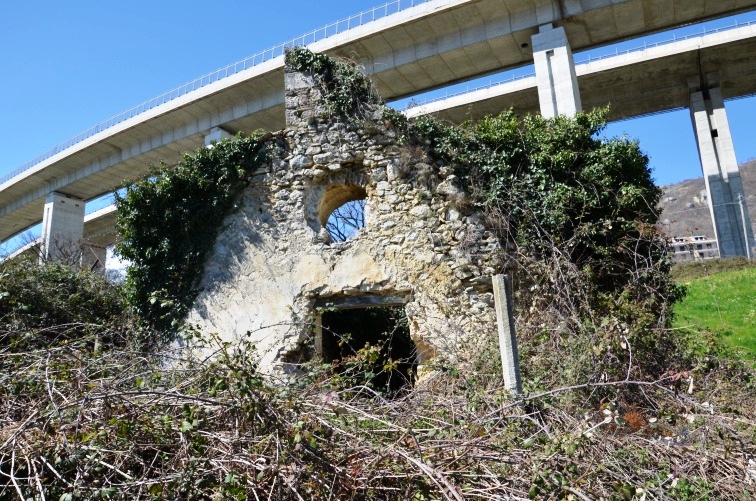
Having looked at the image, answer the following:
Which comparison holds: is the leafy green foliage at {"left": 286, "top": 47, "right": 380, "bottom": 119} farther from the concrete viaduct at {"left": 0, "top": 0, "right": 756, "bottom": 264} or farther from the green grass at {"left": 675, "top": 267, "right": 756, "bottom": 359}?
the green grass at {"left": 675, "top": 267, "right": 756, "bottom": 359}

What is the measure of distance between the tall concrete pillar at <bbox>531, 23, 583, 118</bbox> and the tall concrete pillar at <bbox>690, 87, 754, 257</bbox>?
9.21 meters

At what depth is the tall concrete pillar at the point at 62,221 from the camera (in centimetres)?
2388

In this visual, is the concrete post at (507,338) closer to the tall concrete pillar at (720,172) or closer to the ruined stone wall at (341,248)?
the ruined stone wall at (341,248)

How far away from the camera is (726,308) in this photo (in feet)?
35.7

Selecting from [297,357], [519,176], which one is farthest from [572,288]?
[297,357]

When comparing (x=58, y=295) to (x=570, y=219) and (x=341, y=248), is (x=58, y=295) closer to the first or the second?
(x=341, y=248)

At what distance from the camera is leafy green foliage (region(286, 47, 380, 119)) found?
8336 millimetres

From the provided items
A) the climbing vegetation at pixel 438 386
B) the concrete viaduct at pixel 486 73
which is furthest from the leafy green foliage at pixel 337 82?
the concrete viaduct at pixel 486 73

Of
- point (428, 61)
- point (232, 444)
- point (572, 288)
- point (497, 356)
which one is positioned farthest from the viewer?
point (428, 61)

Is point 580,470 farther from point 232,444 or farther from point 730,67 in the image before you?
point 730,67

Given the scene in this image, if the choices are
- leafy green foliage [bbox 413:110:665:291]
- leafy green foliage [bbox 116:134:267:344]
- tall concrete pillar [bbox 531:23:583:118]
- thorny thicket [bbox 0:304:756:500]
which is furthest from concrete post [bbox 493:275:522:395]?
tall concrete pillar [bbox 531:23:583:118]

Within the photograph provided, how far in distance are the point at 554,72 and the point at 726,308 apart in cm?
703

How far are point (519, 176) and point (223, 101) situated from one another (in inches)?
559

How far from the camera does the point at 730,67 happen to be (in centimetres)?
1900
